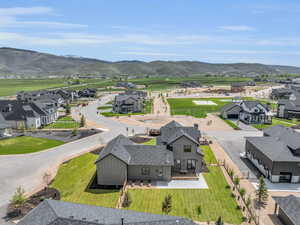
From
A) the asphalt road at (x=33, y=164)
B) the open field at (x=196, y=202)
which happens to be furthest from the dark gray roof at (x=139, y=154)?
the asphalt road at (x=33, y=164)

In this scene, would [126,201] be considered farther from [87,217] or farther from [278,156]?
[278,156]

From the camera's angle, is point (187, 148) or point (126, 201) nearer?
point (126, 201)

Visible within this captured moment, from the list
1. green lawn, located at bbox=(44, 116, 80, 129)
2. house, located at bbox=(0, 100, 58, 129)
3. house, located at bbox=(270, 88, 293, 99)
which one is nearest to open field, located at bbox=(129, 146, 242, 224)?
green lawn, located at bbox=(44, 116, 80, 129)

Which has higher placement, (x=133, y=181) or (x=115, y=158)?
(x=115, y=158)

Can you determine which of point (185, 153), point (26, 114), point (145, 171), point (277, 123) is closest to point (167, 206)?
point (145, 171)

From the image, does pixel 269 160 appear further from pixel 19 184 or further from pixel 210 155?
pixel 19 184

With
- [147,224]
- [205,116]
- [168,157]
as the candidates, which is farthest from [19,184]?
[205,116]

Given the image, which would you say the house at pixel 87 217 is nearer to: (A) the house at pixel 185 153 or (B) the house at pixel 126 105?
(A) the house at pixel 185 153
